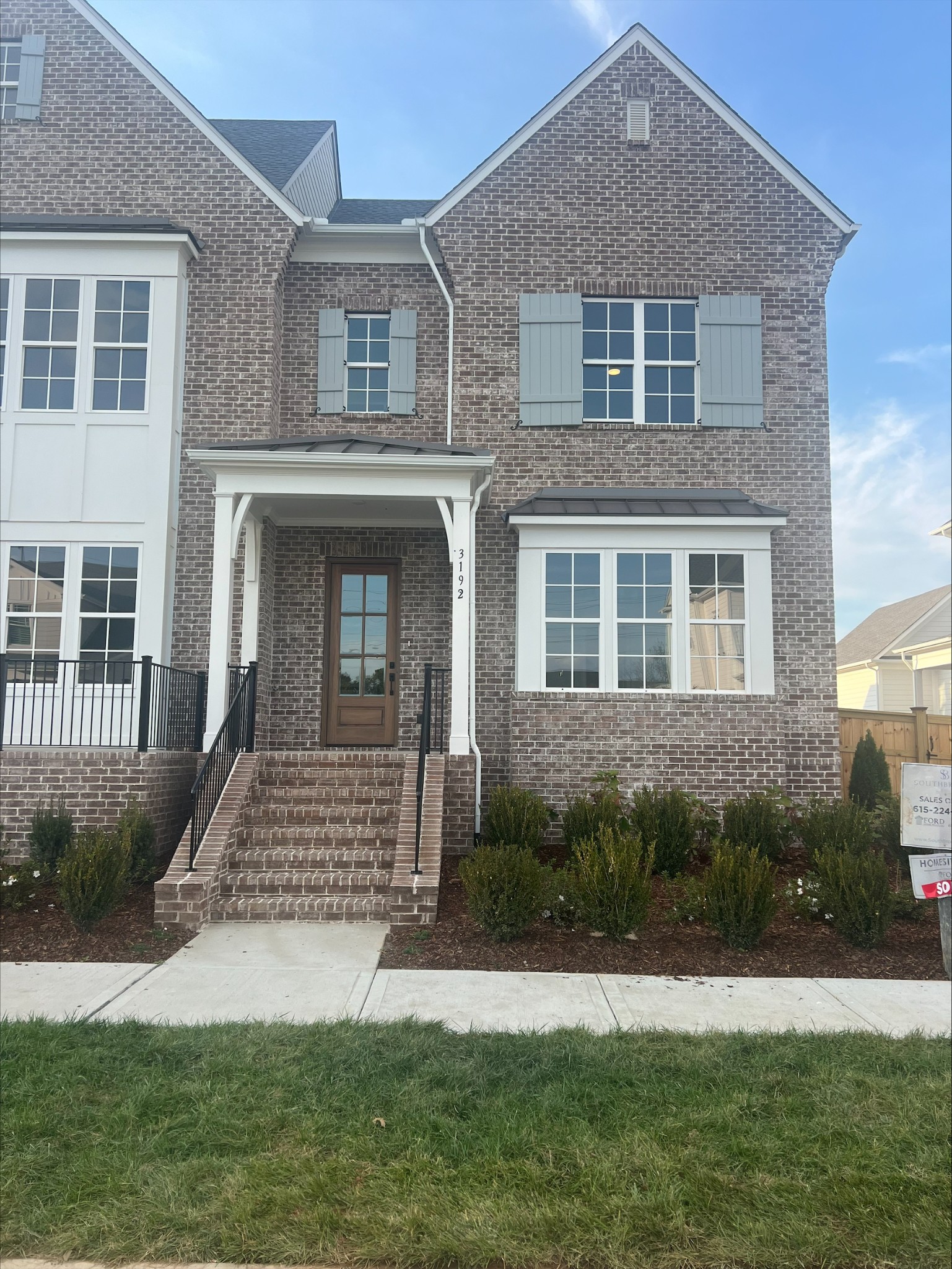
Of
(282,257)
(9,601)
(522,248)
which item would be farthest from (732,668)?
(9,601)

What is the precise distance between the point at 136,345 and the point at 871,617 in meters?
24.9

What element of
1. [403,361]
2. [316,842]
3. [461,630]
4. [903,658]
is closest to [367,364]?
[403,361]

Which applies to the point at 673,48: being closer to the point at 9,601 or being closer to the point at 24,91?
the point at 24,91

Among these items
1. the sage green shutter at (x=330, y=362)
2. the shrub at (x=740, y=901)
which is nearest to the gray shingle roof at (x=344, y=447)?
the sage green shutter at (x=330, y=362)

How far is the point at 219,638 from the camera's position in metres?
10.1

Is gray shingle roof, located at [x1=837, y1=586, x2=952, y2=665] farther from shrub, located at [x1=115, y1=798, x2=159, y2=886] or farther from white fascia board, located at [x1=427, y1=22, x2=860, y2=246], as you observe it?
shrub, located at [x1=115, y1=798, x2=159, y2=886]

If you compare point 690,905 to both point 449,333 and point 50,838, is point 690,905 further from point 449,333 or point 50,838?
point 449,333

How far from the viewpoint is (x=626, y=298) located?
12.7 metres

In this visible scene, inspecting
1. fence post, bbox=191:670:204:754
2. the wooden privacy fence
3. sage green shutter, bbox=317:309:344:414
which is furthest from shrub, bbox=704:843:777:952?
sage green shutter, bbox=317:309:344:414

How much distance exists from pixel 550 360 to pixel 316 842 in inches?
278

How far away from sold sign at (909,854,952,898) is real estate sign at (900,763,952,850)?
0.28m

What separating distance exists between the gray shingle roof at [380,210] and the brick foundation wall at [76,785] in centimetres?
913

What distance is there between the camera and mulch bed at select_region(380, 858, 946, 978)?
22.0ft

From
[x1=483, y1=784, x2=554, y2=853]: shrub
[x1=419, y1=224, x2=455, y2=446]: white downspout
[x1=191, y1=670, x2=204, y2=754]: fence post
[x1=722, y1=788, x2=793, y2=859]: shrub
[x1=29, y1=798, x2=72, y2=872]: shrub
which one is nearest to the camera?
[x1=29, y1=798, x2=72, y2=872]: shrub
